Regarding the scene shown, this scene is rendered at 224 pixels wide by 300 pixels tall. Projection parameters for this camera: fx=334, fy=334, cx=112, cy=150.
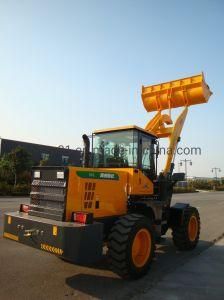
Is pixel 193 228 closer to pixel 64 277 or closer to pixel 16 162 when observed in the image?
pixel 64 277

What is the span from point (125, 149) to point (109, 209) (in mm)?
1454

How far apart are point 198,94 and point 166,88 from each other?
926 mm

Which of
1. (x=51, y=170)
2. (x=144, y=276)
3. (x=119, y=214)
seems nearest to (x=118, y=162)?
(x=119, y=214)

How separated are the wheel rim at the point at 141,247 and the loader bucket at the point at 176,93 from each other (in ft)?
14.9

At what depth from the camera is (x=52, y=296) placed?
16.4ft

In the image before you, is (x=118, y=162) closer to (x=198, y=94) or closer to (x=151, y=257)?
(x=151, y=257)

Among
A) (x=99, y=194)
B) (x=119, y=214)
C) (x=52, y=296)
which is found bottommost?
(x=52, y=296)

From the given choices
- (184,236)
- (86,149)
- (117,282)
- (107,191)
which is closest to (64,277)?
(117,282)

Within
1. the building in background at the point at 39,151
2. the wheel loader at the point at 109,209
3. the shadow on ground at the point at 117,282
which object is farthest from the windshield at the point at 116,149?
the building in background at the point at 39,151

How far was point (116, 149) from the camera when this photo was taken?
7281 mm

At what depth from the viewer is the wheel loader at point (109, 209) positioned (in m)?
5.38

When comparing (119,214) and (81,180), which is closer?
(81,180)

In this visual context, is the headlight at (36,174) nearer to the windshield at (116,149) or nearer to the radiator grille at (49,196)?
the radiator grille at (49,196)

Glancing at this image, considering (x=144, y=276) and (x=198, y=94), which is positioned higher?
(x=198, y=94)
